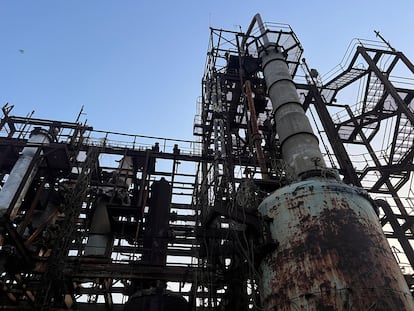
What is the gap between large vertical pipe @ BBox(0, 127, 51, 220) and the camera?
11.9 metres

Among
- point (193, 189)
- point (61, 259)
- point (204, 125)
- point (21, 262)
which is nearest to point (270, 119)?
point (204, 125)

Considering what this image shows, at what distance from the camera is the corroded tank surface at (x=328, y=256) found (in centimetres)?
664

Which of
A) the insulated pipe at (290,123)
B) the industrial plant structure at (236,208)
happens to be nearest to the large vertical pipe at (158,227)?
the industrial plant structure at (236,208)

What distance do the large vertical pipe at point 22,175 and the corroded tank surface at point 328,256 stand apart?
9.51m

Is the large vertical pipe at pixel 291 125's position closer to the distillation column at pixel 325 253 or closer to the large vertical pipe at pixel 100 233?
the distillation column at pixel 325 253

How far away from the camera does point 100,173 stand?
54.2 feet

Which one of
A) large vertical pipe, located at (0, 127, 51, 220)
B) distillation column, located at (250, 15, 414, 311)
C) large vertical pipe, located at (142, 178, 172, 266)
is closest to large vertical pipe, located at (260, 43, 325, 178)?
distillation column, located at (250, 15, 414, 311)

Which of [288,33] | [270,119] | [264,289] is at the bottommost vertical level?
[264,289]

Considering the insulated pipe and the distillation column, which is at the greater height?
the insulated pipe

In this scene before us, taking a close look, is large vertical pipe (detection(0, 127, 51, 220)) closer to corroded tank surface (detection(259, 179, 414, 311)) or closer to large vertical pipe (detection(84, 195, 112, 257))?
large vertical pipe (detection(84, 195, 112, 257))

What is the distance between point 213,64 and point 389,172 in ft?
36.0

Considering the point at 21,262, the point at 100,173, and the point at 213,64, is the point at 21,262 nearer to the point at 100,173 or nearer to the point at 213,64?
the point at 100,173

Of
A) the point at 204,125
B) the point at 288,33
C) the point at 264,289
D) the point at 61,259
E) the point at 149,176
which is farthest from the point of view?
the point at 204,125

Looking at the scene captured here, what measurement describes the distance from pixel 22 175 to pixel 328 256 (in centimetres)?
1182
